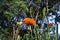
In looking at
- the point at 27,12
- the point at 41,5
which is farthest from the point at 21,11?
the point at 41,5

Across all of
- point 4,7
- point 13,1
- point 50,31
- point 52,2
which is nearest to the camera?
point 50,31

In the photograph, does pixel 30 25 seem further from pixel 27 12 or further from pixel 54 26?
pixel 27 12

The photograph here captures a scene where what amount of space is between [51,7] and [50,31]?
5.41 m

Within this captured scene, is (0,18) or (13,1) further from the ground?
(13,1)

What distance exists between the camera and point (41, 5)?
30.6 feet

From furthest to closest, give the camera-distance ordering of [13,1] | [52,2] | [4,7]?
[52,2] → [4,7] → [13,1]

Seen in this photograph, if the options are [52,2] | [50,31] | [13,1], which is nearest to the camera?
[50,31]

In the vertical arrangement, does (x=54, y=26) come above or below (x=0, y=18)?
above

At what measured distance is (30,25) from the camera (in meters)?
4.36

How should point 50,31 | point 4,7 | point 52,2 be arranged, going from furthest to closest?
point 52,2
point 4,7
point 50,31

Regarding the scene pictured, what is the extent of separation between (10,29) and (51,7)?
6.28 feet

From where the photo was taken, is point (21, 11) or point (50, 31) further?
point (21, 11)

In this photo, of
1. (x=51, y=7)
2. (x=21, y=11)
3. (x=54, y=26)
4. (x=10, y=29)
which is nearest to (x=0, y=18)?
(x=10, y=29)

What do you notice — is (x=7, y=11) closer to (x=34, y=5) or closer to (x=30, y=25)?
(x=34, y=5)
